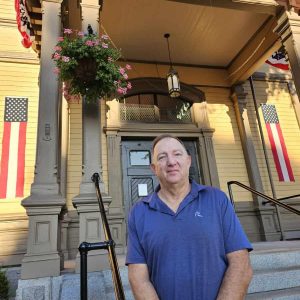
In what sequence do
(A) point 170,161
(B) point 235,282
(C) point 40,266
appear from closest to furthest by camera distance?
(B) point 235,282 → (A) point 170,161 → (C) point 40,266

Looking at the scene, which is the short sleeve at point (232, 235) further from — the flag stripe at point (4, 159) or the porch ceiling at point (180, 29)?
the flag stripe at point (4, 159)

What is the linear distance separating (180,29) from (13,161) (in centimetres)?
464

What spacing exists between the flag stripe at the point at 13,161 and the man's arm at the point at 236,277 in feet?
17.4

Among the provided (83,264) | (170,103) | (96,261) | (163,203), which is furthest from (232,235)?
(170,103)

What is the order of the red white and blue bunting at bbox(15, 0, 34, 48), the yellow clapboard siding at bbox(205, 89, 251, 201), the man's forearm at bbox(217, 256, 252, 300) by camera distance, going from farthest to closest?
1. the yellow clapboard siding at bbox(205, 89, 251, 201)
2. the red white and blue bunting at bbox(15, 0, 34, 48)
3. the man's forearm at bbox(217, 256, 252, 300)

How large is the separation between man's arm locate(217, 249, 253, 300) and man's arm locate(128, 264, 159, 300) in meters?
0.30

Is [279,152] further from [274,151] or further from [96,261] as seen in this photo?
[96,261]

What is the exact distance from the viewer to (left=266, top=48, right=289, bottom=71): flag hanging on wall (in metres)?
7.76

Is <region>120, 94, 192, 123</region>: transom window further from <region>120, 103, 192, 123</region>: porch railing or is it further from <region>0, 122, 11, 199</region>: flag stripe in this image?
<region>0, 122, 11, 199</region>: flag stripe

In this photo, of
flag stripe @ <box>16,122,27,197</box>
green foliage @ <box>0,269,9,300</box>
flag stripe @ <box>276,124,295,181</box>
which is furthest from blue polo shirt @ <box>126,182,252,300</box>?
flag stripe @ <box>276,124,295,181</box>

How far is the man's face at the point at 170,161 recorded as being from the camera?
60.4 inches

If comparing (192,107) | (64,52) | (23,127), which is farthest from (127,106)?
(64,52)

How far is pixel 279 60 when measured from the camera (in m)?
7.80


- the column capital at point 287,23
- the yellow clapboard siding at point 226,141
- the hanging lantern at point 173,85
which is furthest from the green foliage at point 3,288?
the column capital at point 287,23
